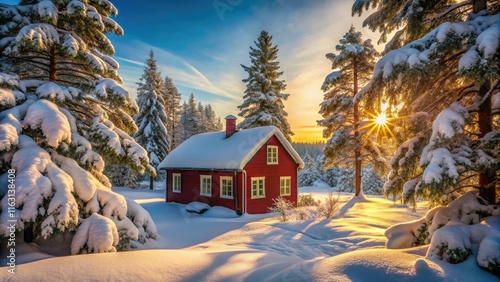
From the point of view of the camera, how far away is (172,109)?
46.3 meters

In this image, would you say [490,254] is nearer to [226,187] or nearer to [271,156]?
[226,187]

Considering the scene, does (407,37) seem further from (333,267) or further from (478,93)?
(333,267)

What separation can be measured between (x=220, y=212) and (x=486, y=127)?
15.1 metres

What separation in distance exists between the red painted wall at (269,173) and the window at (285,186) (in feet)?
0.81

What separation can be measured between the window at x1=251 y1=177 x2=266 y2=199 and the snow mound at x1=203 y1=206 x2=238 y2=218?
1.82 metres

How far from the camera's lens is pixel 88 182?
662cm

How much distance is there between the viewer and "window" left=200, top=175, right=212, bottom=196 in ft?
64.8

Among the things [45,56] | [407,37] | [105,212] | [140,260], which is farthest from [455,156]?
[45,56]

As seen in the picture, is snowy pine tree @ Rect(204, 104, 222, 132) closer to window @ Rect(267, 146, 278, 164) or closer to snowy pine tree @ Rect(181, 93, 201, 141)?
snowy pine tree @ Rect(181, 93, 201, 141)

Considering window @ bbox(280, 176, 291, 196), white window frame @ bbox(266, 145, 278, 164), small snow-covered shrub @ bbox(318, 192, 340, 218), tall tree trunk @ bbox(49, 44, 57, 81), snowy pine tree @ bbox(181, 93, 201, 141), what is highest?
snowy pine tree @ bbox(181, 93, 201, 141)

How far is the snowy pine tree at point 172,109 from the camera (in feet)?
150

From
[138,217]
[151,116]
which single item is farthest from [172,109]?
[138,217]

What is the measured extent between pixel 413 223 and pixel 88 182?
26.9ft

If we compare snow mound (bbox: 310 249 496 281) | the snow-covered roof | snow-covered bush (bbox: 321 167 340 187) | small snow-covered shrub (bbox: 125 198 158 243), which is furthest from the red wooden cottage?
snow-covered bush (bbox: 321 167 340 187)
